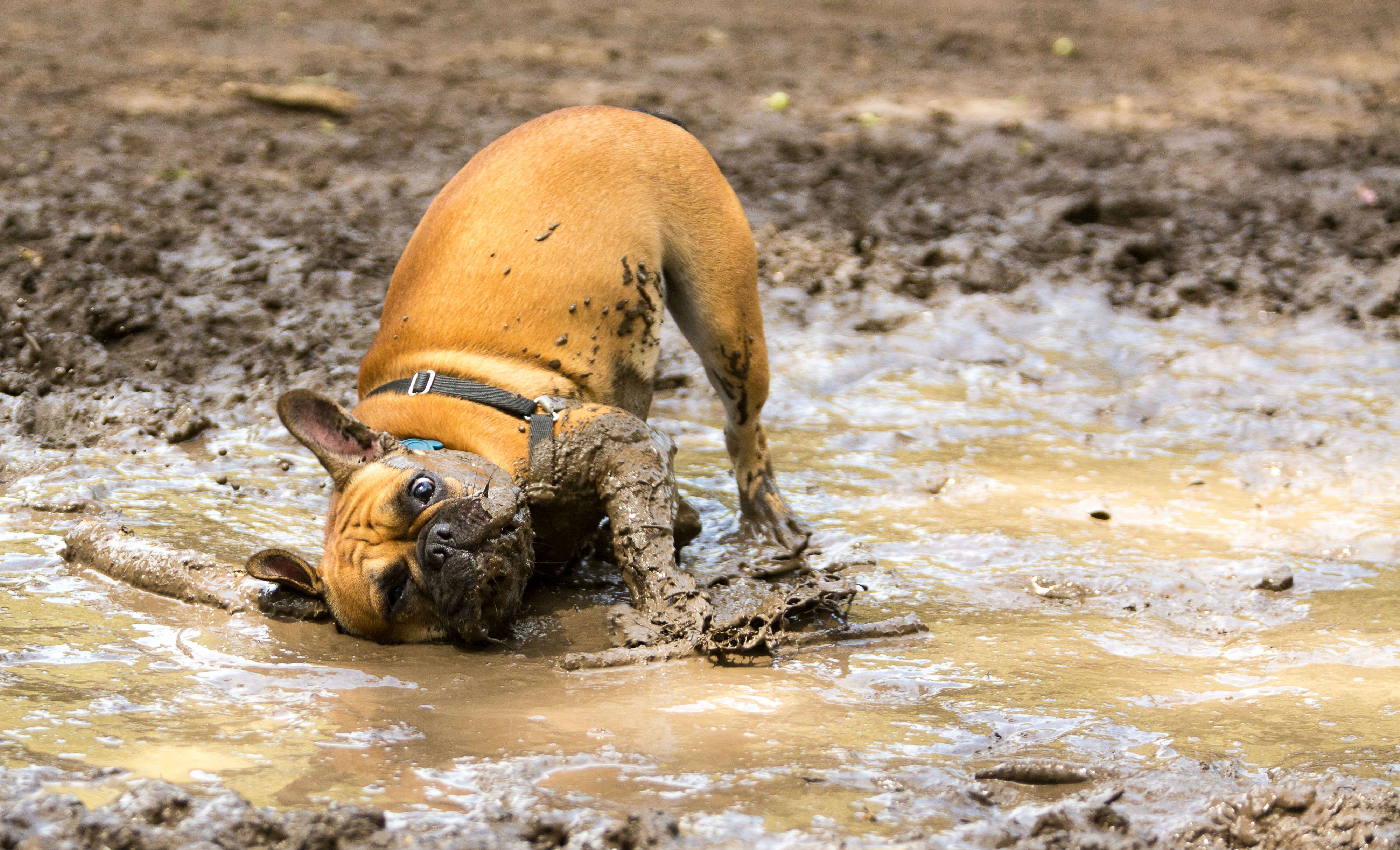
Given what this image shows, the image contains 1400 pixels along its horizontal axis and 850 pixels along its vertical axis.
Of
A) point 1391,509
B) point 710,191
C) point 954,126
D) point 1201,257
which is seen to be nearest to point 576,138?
point 710,191

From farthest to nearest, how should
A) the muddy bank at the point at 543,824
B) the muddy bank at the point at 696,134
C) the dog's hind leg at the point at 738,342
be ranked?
the muddy bank at the point at 696,134 < the dog's hind leg at the point at 738,342 < the muddy bank at the point at 543,824

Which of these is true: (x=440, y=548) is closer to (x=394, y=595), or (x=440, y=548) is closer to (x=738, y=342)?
(x=394, y=595)

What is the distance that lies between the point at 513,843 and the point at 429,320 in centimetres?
220

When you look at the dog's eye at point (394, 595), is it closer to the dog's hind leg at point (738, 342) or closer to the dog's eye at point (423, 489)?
the dog's eye at point (423, 489)

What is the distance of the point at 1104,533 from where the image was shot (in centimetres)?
467

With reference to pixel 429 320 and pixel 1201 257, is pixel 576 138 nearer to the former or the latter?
pixel 429 320

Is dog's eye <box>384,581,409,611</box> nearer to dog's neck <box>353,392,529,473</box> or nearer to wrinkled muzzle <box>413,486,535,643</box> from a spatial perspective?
wrinkled muzzle <box>413,486,535,643</box>

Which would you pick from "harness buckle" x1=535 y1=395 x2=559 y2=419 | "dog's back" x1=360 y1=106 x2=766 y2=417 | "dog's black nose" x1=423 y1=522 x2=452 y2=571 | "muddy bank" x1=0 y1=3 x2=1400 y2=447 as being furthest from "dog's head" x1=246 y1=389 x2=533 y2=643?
"muddy bank" x1=0 y1=3 x2=1400 y2=447

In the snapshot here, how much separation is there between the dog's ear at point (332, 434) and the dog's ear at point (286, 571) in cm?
27

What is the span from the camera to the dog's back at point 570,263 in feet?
13.6

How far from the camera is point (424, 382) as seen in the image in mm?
4012

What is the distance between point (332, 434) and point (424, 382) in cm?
34

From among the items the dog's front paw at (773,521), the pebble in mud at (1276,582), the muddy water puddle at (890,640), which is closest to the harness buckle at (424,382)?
the muddy water puddle at (890,640)

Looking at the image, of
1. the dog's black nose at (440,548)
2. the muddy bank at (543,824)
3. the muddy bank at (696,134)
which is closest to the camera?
the muddy bank at (543,824)
